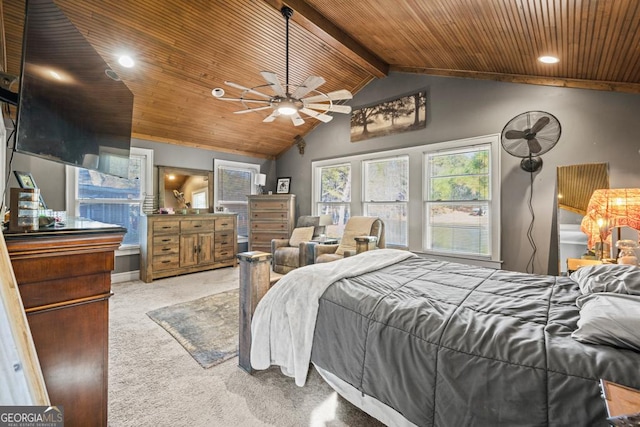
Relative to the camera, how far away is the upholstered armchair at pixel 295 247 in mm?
4676

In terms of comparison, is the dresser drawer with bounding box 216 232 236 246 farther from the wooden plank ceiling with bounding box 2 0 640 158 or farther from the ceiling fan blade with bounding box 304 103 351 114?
the ceiling fan blade with bounding box 304 103 351 114

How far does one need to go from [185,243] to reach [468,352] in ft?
15.4

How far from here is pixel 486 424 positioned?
1026 mm

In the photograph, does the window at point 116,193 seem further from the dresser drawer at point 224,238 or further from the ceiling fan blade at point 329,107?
the ceiling fan blade at point 329,107

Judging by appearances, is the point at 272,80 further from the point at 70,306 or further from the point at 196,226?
the point at 196,226

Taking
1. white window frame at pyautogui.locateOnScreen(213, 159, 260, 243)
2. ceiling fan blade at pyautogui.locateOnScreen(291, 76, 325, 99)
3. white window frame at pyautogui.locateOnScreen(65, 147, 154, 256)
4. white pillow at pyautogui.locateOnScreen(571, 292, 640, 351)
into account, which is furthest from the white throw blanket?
white window frame at pyautogui.locateOnScreen(213, 159, 260, 243)

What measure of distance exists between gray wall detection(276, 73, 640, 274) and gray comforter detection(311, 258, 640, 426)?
1935 millimetres

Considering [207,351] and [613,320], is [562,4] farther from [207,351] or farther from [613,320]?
[207,351]

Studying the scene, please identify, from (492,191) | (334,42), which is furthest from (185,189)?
(492,191)

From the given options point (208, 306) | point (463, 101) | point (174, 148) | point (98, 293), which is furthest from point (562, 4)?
point (174, 148)

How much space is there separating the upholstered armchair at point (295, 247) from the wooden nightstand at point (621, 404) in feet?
12.6

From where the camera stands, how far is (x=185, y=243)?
4.82 meters

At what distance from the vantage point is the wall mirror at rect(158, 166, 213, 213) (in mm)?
4965

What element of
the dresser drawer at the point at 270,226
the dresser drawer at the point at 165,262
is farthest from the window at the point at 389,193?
the dresser drawer at the point at 165,262
